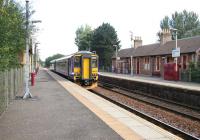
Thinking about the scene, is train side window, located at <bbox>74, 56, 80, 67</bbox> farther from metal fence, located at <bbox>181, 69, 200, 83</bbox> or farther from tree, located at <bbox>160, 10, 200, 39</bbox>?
tree, located at <bbox>160, 10, 200, 39</bbox>

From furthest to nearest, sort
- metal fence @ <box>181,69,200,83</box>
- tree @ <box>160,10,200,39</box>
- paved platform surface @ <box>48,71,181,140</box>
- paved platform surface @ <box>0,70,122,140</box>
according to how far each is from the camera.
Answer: tree @ <box>160,10,200,39</box>, metal fence @ <box>181,69,200,83</box>, paved platform surface @ <box>48,71,181,140</box>, paved platform surface @ <box>0,70,122,140</box>

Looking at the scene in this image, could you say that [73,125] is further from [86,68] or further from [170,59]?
[170,59]

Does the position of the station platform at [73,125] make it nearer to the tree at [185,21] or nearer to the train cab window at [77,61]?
the train cab window at [77,61]

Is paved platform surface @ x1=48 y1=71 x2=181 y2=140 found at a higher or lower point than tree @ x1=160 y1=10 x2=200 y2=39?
lower

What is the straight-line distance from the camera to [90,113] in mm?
12703

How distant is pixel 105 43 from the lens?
80.2m

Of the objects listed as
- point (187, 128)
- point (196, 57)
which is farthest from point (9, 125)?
point (196, 57)

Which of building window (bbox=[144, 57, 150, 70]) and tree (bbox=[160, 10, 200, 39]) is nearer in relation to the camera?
building window (bbox=[144, 57, 150, 70])

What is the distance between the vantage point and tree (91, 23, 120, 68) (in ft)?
258

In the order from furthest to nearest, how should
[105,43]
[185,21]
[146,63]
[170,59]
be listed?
[185,21] → [105,43] → [146,63] → [170,59]

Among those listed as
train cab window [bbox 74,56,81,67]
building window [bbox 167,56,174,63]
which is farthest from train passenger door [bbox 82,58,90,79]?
building window [bbox 167,56,174,63]

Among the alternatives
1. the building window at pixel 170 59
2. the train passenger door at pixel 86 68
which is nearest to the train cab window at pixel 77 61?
the train passenger door at pixel 86 68

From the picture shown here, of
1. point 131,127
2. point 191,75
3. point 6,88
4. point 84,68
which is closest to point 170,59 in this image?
point 191,75

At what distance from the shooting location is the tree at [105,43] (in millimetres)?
78562
